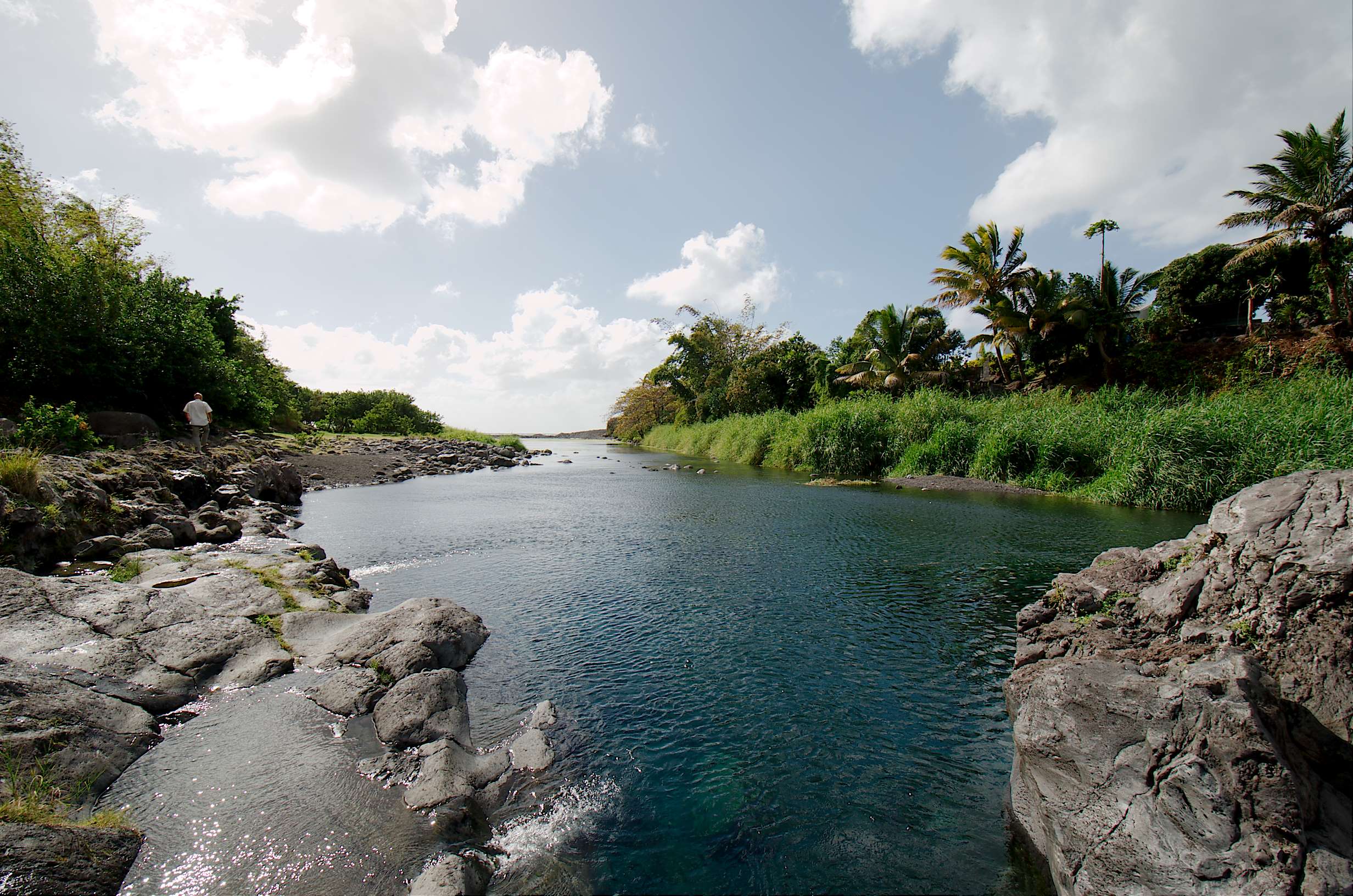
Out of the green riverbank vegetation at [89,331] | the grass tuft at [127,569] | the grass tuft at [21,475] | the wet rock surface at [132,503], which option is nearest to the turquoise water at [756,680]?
the wet rock surface at [132,503]

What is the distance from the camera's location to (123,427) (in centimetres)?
2008

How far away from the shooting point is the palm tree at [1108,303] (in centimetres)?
3569

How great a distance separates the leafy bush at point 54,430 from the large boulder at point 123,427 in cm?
294

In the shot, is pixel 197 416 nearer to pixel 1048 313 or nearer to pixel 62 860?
pixel 62 860

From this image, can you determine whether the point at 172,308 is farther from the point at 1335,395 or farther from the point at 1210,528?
the point at 1335,395

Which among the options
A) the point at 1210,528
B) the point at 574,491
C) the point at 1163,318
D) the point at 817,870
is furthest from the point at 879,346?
the point at 817,870

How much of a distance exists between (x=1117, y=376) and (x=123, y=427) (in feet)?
163

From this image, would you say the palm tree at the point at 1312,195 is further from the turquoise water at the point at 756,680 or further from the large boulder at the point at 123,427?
the large boulder at the point at 123,427

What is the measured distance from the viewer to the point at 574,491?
2841cm

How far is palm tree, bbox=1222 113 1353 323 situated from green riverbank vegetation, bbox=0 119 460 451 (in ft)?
166

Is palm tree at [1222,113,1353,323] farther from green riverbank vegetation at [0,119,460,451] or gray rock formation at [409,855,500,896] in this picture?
green riverbank vegetation at [0,119,460,451]

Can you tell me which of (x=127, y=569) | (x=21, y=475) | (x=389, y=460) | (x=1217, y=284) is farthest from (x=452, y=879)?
(x=1217, y=284)

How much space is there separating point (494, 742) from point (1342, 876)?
20.0ft

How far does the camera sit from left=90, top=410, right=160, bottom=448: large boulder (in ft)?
62.4
